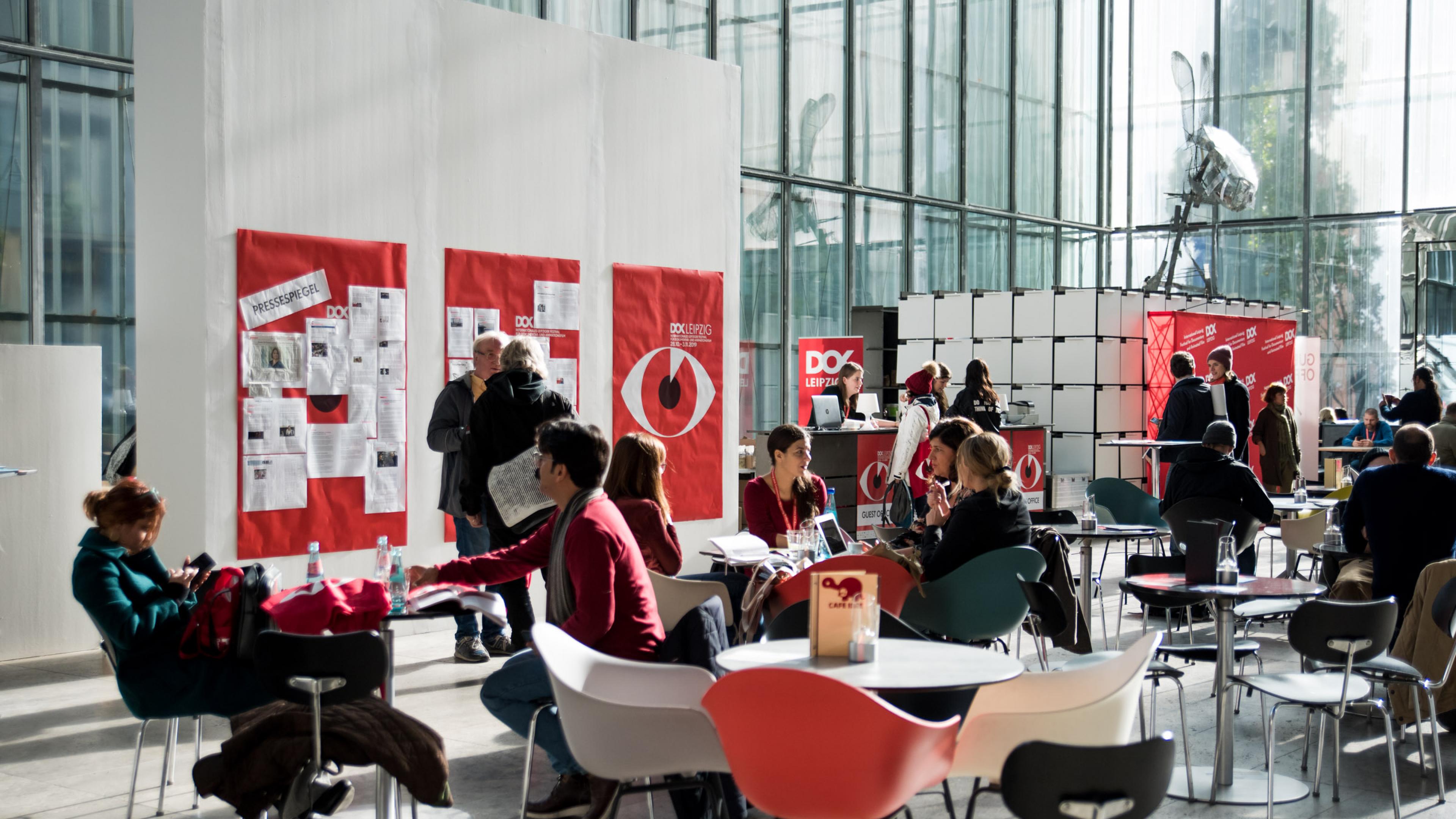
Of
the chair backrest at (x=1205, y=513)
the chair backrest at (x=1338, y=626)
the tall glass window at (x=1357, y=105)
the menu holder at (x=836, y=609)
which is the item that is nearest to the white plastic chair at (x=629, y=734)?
the menu holder at (x=836, y=609)

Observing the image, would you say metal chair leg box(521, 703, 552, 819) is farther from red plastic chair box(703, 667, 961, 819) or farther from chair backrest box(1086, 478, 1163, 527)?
chair backrest box(1086, 478, 1163, 527)

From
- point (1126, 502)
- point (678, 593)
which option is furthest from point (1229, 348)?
point (678, 593)

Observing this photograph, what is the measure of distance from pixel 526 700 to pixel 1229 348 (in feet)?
39.9

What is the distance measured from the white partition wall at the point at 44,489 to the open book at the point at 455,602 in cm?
359

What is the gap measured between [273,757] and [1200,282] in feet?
63.8

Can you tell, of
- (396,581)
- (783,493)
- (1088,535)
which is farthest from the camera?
(1088,535)

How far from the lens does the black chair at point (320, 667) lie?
10.8ft

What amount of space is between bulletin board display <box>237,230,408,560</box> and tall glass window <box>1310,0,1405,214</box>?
17435 mm

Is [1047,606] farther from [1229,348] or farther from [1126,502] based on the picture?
[1229,348]

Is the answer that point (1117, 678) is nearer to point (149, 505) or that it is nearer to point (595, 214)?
point (149, 505)

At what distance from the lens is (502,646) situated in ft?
21.9

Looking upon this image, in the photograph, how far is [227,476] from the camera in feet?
20.0

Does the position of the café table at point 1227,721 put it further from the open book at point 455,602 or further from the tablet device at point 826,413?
the tablet device at point 826,413

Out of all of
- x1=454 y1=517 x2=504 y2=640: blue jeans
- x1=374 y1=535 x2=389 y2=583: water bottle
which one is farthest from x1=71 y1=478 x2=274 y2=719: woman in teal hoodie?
x1=454 y1=517 x2=504 y2=640: blue jeans
